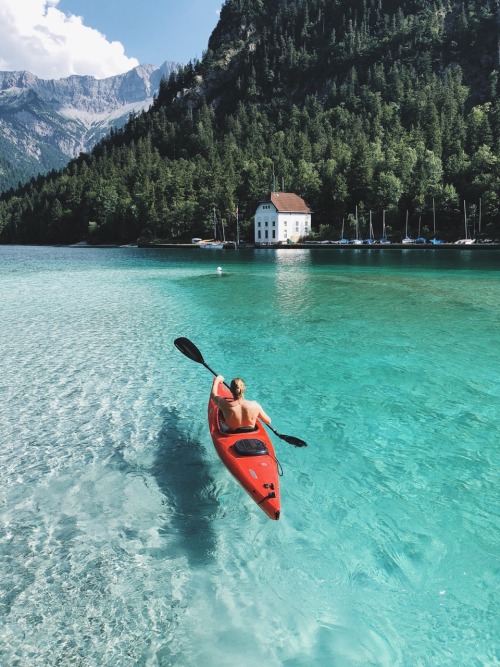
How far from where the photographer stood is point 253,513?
8250mm

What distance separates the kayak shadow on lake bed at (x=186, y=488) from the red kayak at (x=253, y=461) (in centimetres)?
89

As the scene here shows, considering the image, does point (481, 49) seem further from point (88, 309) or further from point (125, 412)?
point (125, 412)

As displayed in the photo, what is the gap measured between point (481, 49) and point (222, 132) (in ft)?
348

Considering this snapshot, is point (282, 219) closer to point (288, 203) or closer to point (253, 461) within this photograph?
point (288, 203)

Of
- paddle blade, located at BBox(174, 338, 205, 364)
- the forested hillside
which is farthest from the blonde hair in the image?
the forested hillside

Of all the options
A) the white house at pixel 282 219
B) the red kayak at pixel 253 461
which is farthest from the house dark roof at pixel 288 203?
the red kayak at pixel 253 461

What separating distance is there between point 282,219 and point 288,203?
5.07 m

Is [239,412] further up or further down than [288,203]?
further down

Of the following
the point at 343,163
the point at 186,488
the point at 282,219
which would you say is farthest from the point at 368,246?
the point at 186,488

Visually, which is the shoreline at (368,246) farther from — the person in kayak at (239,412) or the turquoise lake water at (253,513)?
the person in kayak at (239,412)

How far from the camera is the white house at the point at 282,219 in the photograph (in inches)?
4665

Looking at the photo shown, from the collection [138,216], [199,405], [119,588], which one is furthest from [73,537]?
[138,216]

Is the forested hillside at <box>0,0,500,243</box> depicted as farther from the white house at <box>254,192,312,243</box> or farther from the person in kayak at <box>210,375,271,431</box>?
the person in kayak at <box>210,375,271,431</box>

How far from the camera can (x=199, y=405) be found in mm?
13500
